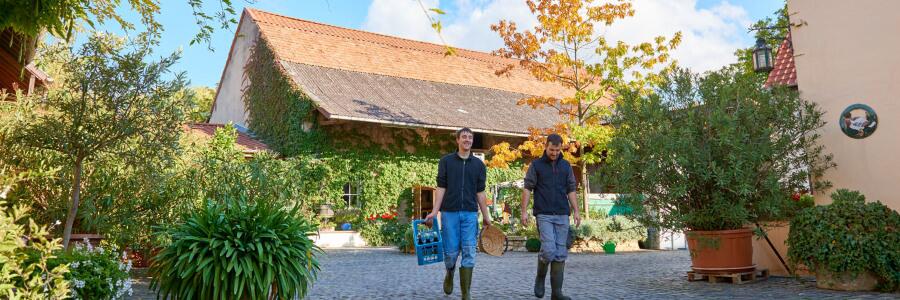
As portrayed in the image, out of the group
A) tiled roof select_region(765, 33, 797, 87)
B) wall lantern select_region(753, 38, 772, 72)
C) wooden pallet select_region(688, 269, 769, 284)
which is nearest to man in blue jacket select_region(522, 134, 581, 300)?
wooden pallet select_region(688, 269, 769, 284)

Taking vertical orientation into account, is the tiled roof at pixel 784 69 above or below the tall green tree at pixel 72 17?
above

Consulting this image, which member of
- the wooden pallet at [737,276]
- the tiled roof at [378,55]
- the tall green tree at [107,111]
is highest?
the tiled roof at [378,55]

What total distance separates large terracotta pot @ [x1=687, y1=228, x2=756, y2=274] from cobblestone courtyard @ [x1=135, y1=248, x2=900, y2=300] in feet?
0.67

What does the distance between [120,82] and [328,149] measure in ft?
38.8

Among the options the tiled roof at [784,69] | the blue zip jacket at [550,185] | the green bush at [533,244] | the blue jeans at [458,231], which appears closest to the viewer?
the blue jeans at [458,231]

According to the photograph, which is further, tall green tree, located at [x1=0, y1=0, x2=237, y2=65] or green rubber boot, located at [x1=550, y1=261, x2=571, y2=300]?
green rubber boot, located at [x1=550, y1=261, x2=571, y2=300]

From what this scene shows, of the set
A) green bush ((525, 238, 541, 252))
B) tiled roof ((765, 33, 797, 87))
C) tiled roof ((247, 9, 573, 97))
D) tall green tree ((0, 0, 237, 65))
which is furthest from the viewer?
tiled roof ((247, 9, 573, 97))

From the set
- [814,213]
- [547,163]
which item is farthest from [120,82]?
[814,213]

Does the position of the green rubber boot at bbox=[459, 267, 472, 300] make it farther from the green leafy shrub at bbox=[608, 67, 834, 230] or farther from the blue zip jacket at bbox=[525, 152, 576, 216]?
the green leafy shrub at bbox=[608, 67, 834, 230]

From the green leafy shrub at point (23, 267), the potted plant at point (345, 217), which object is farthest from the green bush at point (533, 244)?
the green leafy shrub at point (23, 267)

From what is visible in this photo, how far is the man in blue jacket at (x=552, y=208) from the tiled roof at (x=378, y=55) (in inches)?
582

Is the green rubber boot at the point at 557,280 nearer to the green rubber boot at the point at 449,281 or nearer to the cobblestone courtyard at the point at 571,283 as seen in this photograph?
the cobblestone courtyard at the point at 571,283

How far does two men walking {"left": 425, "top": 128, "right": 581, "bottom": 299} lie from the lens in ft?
19.9

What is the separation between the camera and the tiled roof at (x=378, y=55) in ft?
68.8
